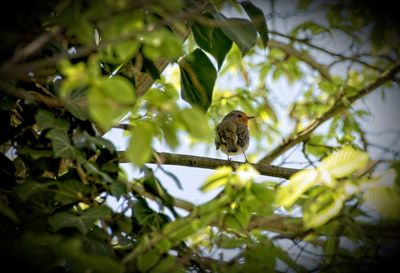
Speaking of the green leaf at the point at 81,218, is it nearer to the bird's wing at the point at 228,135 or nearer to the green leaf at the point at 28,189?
the green leaf at the point at 28,189

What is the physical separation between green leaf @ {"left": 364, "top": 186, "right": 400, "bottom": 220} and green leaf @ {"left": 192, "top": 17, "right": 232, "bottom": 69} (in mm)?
1026

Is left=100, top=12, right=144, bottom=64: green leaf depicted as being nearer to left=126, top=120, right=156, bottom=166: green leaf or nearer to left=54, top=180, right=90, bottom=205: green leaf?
left=126, top=120, right=156, bottom=166: green leaf

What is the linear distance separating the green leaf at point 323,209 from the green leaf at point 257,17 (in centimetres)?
105

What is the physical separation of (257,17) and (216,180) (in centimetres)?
110

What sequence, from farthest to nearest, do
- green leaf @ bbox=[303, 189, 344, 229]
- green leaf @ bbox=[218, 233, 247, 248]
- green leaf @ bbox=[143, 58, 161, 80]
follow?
green leaf @ bbox=[143, 58, 161, 80], green leaf @ bbox=[218, 233, 247, 248], green leaf @ bbox=[303, 189, 344, 229]

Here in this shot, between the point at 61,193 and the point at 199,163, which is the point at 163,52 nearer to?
the point at 61,193

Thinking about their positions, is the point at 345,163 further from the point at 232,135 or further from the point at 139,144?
the point at 232,135

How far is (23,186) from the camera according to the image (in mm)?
1714

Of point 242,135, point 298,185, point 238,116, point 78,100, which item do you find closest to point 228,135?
point 242,135

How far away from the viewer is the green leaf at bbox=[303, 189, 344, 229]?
1328 millimetres

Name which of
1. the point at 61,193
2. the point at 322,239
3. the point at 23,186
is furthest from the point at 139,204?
the point at 322,239

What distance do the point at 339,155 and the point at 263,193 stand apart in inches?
9.7

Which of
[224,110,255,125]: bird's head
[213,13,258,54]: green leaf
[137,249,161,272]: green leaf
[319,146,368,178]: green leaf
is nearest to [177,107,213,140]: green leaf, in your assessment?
[319,146,368,178]: green leaf

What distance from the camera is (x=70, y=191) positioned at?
180 centimetres
